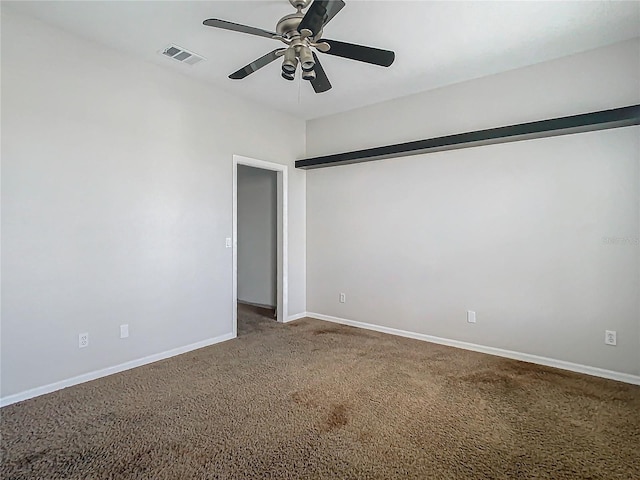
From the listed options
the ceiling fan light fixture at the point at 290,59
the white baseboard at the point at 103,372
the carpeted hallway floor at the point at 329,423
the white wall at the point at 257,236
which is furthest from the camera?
the white wall at the point at 257,236

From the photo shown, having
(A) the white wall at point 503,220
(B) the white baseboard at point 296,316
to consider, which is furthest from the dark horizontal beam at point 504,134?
(B) the white baseboard at point 296,316

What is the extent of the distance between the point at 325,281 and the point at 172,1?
143 inches

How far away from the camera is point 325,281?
5145 millimetres

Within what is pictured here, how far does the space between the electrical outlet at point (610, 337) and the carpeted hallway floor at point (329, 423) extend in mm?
325

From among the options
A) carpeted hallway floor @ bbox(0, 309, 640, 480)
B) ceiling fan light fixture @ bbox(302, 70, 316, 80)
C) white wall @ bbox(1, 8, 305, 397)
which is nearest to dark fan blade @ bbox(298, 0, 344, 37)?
ceiling fan light fixture @ bbox(302, 70, 316, 80)

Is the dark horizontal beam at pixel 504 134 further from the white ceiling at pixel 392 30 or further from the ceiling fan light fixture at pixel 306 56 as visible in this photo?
the ceiling fan light fixture at pixel 306 56

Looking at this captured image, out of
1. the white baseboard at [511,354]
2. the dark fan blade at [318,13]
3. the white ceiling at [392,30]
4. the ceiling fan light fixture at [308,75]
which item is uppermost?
the white ceiling at [392,30]

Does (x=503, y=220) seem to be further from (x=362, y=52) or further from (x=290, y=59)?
(x=290, y=59)

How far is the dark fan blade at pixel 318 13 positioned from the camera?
5.58ft

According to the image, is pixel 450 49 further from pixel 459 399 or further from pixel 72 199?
pixel 72 199

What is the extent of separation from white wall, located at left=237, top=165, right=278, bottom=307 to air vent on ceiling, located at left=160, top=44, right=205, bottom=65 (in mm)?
2484

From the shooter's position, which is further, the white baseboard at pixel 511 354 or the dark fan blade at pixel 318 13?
the white baseboard at pixel 511 354

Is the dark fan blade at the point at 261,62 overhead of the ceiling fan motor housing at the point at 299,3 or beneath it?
beneath

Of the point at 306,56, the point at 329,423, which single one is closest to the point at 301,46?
the point at 306,56
